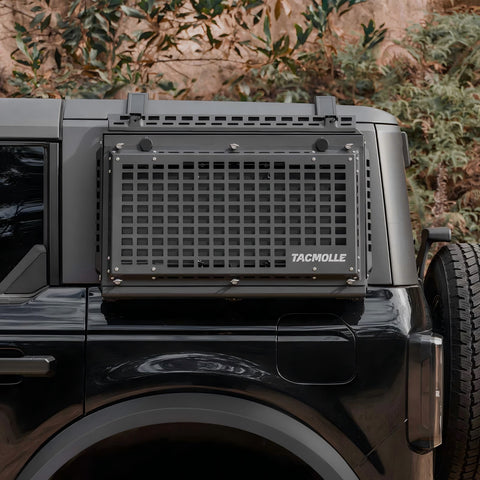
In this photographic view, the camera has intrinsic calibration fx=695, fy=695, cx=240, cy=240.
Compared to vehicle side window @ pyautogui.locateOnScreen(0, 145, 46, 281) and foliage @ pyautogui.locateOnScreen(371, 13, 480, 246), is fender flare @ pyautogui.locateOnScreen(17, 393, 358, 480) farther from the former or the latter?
foliage @ pyautogui.locateOnScreen(371, 13, 480, 246)

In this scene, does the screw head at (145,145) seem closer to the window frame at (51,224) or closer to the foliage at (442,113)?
the window frame at (51,224)

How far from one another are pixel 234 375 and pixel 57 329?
1.77 feet

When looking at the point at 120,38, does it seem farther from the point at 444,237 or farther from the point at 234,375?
the point at 234,375

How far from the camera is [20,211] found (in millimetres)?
2113

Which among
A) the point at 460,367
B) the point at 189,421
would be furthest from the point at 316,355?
the point at 460,367

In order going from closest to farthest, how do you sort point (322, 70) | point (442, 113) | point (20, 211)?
point (20, 211) → point (442, 113) → point (322, 70)

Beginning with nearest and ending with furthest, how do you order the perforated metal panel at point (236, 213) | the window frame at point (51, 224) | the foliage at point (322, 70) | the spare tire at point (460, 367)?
the perforated metal panel at point (236, 213), the window frame at point (51, 224), the spare tire at point (460, 367), the foliage at point (322, 70)

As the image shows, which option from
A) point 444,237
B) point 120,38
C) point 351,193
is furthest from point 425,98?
point 351,193

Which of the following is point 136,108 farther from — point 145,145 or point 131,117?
point 145,145

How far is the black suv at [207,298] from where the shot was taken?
6.56 feet

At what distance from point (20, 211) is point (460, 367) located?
1.51 meters

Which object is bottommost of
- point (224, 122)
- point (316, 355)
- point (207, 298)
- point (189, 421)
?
point (189, 421)

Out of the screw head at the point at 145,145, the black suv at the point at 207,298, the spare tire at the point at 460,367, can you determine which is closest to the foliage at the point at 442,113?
the spare tire at the point at 460,367

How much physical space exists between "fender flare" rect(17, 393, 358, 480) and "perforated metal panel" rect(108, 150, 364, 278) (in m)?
0.39
